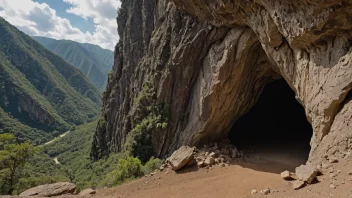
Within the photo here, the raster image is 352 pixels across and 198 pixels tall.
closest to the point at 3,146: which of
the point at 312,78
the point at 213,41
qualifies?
the point at 213,41

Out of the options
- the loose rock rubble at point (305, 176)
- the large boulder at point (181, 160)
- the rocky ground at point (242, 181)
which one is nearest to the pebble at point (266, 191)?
the rocky ground at point (242, 181)

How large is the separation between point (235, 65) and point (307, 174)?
1155 cm

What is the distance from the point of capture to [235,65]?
20.7 m

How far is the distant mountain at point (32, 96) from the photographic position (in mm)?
134500

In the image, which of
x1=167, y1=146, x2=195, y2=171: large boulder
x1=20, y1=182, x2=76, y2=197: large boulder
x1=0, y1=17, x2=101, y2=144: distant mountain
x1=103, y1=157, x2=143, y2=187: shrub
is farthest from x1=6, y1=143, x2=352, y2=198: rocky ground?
x1=0, y1=17, x2=101, y2=144: distant mountain

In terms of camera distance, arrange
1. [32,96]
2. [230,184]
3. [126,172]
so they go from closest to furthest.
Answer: [230,184] → [126,172] → [32,96]

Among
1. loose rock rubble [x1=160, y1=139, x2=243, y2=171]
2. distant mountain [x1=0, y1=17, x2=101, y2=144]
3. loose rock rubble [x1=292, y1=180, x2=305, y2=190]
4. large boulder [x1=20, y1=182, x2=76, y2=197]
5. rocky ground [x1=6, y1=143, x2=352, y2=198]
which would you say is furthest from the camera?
distant mountain [x1=0, y1=17, x2=101, y2=144]

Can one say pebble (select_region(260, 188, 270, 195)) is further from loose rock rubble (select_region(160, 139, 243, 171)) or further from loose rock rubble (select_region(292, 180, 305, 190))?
loose rock rubble (select_region(160, 139, 243, 171))

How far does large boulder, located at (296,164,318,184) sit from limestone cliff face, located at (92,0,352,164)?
1883 millimetres

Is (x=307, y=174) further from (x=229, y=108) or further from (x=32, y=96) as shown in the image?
(x=32, y=96)

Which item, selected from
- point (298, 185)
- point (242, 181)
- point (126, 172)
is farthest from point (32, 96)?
point (298, 185)

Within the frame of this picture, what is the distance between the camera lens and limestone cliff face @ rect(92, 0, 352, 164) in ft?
41.5

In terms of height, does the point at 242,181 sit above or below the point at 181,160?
below

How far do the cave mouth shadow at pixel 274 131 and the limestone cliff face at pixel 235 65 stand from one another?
13.8ft
